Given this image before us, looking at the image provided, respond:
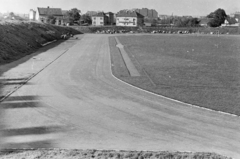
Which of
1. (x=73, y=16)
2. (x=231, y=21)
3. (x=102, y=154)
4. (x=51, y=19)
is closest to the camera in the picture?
(x=102, y=154)

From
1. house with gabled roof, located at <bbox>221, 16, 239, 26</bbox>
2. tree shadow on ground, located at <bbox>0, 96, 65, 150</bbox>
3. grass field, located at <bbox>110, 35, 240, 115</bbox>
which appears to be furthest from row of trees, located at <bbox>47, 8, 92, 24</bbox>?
tree shadow on ground, located at <bbox>0, 96, 65, 150</bbox>

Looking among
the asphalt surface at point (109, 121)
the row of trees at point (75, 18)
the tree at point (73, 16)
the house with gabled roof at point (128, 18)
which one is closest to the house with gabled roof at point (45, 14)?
the row of trees at point (75, 18)

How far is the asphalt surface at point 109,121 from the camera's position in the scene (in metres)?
12.0

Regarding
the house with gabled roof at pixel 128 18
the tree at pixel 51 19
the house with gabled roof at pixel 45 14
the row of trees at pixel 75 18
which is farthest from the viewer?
the house with gabled roof at pixel 128 18

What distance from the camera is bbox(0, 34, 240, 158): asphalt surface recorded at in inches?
474

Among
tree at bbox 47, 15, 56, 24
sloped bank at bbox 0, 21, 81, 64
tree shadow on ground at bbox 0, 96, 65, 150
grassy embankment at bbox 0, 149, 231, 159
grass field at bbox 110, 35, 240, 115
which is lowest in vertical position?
grassy embankment at bbox 0, 149, 231, 159

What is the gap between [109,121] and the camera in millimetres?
14703

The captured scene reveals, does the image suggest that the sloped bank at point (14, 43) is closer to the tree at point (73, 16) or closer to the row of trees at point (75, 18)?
the row of trees at point (75, 18)

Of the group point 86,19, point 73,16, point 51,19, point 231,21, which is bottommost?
point 51,19

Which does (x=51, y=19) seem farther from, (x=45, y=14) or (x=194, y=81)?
(x=194, y=81)

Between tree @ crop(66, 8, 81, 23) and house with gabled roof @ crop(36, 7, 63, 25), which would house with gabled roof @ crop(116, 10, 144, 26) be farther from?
house with gabled roof @ crop(36, 7, 63, 25)

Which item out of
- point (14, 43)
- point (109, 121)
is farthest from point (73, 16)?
point (109, 121)

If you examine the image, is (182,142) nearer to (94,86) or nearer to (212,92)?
(212,92)

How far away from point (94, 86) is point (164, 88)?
4.88m
